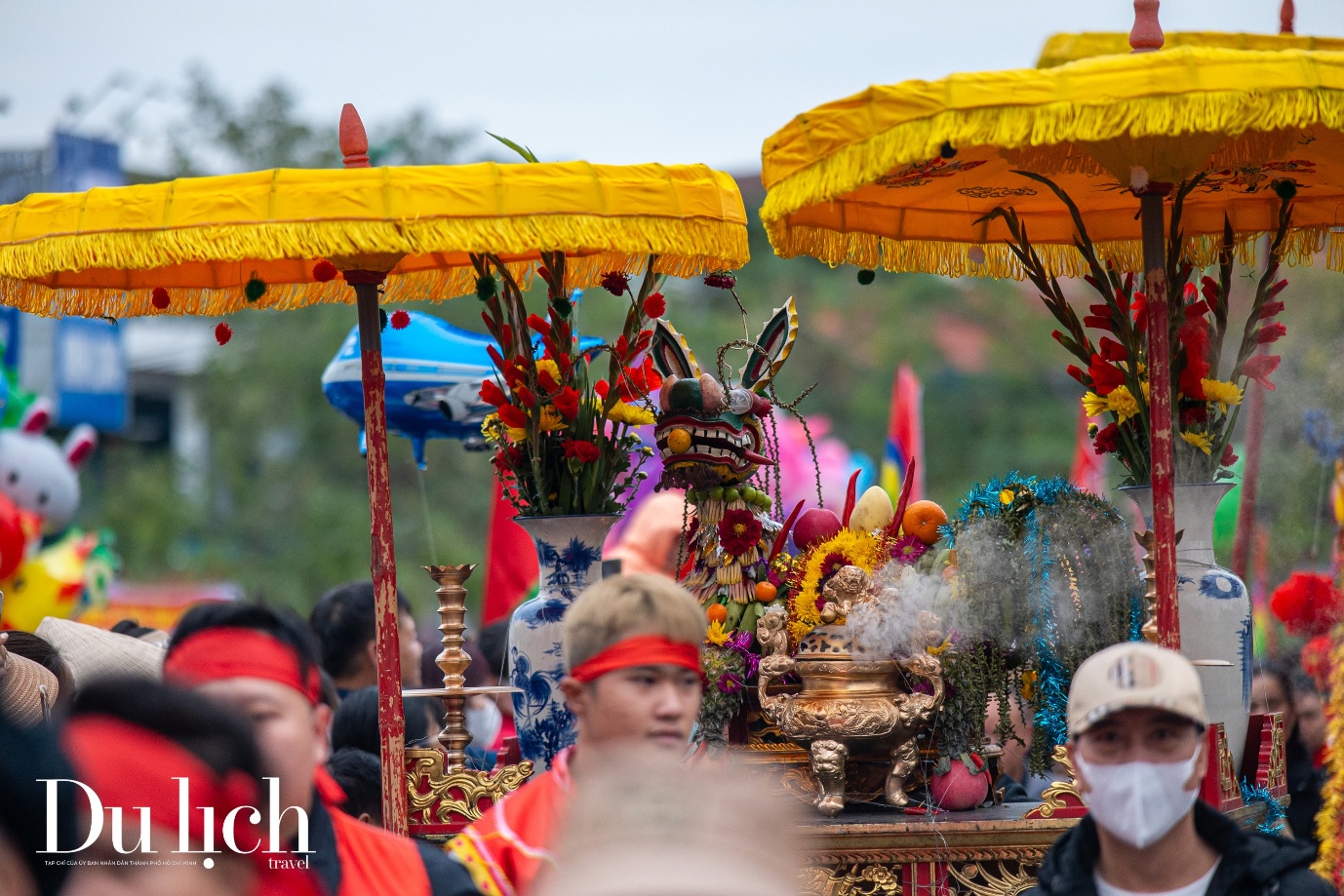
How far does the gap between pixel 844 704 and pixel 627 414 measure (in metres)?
1.13

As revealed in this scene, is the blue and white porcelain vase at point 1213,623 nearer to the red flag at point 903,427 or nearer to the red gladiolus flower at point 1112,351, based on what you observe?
the red gladiolus flower at point 1112,351

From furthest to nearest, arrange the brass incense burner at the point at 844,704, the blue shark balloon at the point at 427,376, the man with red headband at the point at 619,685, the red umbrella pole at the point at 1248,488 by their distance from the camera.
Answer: the blue shark balloon at the point at 427,376 → the red umbrella pole at the point at 1248,488 → the brass incense burner at the point at 844,704 → the man with red headband at the point at 619,685

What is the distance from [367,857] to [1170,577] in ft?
7.73

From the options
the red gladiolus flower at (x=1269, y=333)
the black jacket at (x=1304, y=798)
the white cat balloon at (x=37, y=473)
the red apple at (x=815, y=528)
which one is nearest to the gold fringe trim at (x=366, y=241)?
the red apple at (x=815, y=528)

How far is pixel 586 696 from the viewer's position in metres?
2.73

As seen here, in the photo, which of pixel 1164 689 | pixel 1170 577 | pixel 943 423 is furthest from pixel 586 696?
pixel 943 423

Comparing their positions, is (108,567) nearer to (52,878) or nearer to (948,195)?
(948,195)

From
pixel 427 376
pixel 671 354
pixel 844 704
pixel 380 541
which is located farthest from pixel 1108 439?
pixel 427 376

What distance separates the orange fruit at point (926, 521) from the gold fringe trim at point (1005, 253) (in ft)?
2.74

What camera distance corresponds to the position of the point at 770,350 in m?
4.92

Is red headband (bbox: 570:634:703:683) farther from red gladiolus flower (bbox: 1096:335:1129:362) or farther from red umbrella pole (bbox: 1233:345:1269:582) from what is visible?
red umbrella pole (bbox: 1233:345:1269:582)

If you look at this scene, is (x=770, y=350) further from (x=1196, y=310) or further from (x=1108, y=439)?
(x=1196, y=310)

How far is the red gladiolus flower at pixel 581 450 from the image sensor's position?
457 cm

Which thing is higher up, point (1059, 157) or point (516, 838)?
point (1059, 157)
